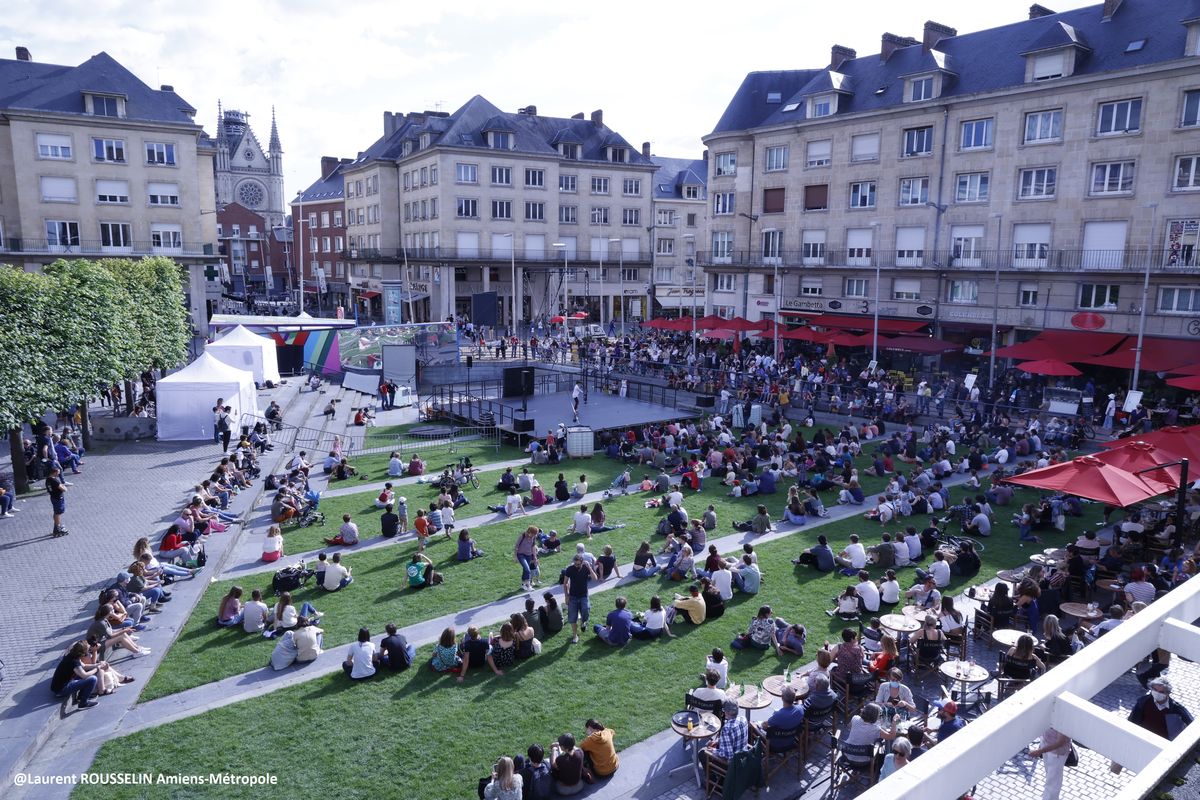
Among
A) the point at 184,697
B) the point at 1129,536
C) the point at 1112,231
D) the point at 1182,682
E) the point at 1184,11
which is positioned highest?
the point at 1184,11

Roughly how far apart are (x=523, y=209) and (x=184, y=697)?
179 ft

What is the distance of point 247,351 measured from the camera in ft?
123

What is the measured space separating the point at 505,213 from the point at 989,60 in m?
35.3

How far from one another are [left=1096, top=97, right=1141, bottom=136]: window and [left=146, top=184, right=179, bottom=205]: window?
173 feet

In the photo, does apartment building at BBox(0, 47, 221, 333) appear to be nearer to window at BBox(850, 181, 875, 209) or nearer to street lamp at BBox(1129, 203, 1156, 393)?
window at BBox(850, 181, 875, 209)

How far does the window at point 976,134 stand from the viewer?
3638 centimetres

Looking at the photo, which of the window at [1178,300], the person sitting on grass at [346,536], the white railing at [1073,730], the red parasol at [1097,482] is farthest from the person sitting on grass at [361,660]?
the window at [1178,300]

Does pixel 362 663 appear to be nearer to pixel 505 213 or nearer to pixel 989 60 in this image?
pixel 989 60

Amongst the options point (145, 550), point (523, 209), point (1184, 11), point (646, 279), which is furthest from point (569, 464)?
point (646, 279)

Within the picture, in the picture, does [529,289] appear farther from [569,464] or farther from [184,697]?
[184,697]

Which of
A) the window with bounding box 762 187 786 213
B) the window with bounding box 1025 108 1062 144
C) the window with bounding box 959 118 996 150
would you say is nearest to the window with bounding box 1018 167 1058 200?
the window with bounding box 1025 108 1062 144

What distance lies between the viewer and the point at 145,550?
49.5 ft

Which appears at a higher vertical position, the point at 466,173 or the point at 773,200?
the point at 466,173

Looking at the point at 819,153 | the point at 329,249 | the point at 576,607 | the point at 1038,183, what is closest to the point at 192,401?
the point at 576,607
